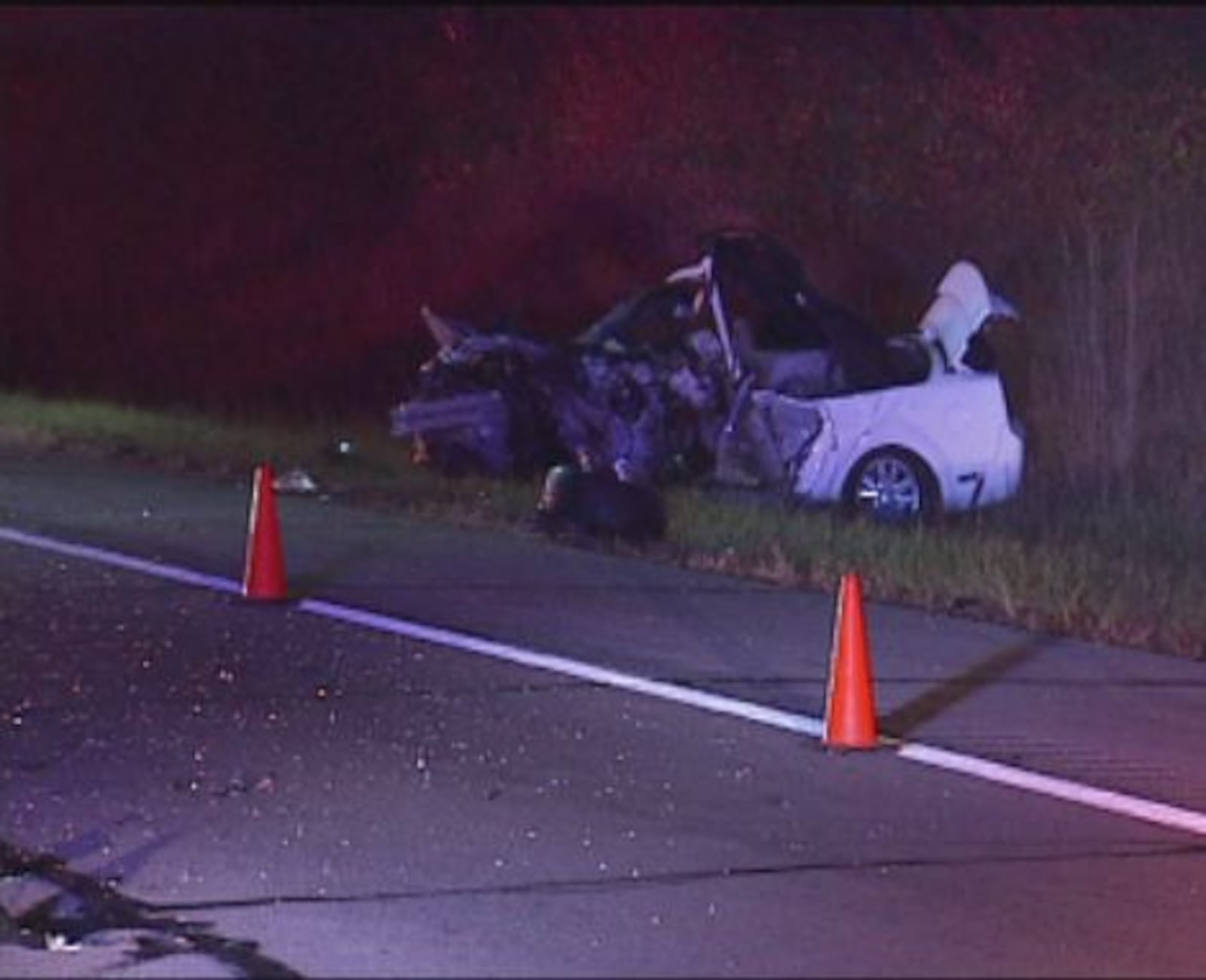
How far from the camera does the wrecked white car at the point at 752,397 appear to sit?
18.0 m

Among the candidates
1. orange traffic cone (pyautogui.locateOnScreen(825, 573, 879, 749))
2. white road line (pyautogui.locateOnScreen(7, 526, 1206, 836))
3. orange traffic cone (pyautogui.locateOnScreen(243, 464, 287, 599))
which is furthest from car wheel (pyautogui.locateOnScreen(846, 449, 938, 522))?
orange traffic cone (pyautogui.locateOnScreen(825, 573, 879, 749))

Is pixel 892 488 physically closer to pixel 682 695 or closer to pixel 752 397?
pixel 752 397

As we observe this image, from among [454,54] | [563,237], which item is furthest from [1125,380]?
[454,54]

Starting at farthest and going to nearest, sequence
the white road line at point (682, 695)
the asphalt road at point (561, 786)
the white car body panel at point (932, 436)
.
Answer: the white car body panel at point (932, 436), the white road line at point (682, 695), the asphalt road at point (561, 786)

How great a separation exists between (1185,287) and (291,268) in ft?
48.7

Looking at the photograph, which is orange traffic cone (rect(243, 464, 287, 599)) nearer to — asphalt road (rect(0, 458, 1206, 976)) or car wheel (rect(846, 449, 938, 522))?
asphalt road (rect(0, 458, 1206, 976))

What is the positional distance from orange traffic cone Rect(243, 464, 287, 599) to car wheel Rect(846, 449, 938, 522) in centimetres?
538

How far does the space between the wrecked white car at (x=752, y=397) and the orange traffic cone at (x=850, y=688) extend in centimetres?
704

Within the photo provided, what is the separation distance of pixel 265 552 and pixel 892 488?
18.7ft

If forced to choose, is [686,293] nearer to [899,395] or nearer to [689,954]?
[899,395]

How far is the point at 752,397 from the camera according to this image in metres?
18.4

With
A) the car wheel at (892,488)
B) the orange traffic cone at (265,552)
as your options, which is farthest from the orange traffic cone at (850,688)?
the car wheel at (892,488)

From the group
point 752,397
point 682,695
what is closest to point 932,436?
point 752,397

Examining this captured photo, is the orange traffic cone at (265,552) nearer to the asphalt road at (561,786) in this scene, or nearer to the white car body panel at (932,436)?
the asphalt road at (561,786)
